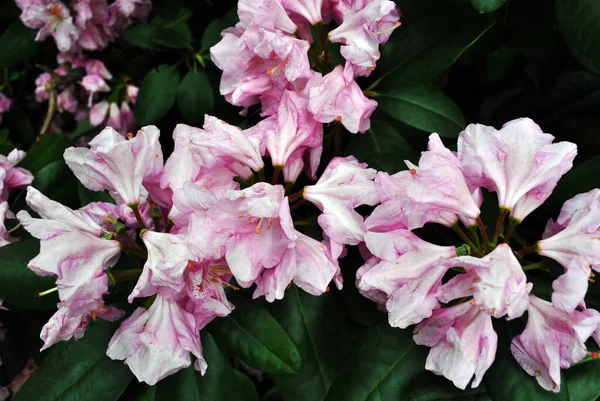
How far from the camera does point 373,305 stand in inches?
42.2

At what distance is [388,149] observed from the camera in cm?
110

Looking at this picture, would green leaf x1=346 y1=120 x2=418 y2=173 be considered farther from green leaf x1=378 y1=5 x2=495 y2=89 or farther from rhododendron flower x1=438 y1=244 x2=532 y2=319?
rhododendron flower x1=438 y1=244 x2=532 y2=319

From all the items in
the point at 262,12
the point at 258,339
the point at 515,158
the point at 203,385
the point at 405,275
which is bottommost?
the point at 203,385

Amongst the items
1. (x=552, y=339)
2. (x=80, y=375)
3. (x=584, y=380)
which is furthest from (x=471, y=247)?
(x=80, y=375)

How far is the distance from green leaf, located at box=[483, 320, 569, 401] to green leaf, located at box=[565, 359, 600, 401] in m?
0.02

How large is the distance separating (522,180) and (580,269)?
5.7 inches

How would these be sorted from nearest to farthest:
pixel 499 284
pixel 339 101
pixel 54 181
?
1. pixel 499 284
2. pixel 339 101
3. pixel 54 181

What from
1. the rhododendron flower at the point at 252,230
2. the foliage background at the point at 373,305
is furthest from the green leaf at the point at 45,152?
the rhododendron flower at the point at 252,230

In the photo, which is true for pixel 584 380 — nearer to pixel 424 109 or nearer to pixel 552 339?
pixel 552 339

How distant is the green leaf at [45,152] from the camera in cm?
135

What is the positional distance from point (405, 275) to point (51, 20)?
123 centimetres

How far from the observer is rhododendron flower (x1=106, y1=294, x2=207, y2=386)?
0.82 m

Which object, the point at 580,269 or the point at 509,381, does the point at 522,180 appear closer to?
the point at 580,269

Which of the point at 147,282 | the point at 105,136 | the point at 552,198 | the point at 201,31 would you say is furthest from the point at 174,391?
the point at 201,31
